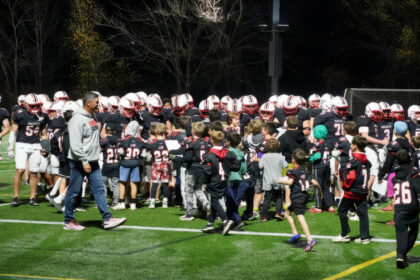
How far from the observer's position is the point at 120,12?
3588cm

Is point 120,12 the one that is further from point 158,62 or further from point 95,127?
point 95,127

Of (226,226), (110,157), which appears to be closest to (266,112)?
(110,157)

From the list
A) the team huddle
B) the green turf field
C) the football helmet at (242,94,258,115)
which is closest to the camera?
→ the green turf field

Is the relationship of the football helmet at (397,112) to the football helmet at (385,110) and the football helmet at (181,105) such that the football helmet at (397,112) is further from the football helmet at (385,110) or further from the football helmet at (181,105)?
the football helmet at (181,105)

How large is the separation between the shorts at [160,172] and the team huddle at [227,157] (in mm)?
18

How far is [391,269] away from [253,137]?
14.9ft

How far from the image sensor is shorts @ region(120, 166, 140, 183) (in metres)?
13.0

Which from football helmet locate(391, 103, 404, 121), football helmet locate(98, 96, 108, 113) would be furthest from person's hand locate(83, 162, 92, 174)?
football helmet locate(391, 103, 404, 121)

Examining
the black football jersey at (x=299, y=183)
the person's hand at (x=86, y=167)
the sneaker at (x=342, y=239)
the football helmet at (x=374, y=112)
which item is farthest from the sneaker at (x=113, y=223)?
the football helmet at (x=374, y=112)

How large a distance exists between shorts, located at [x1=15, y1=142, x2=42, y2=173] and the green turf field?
1455 mm

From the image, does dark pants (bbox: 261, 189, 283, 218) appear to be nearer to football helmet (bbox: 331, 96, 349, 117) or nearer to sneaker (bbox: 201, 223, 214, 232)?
sneaker (bbox: 201, 223, 214, 232)

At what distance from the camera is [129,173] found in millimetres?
13055

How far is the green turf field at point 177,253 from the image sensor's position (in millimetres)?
8438

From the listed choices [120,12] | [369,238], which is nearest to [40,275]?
[369,238]
